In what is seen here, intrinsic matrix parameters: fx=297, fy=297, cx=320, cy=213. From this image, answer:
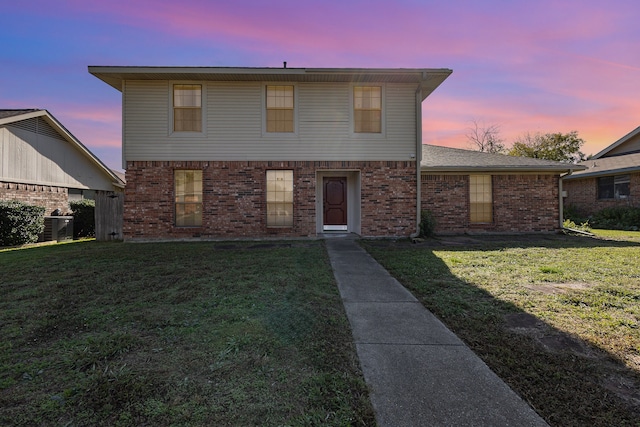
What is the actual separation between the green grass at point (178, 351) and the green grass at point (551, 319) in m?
1.25

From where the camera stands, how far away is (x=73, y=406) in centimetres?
184

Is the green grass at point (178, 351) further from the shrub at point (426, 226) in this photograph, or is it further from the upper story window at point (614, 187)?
the upper story window at point (614, 187)

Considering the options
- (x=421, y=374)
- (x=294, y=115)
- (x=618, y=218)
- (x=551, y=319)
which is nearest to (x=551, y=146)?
(x=618, y=218)

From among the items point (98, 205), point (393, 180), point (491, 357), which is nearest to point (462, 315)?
point (491, 357)

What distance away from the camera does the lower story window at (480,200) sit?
1142 centimetres

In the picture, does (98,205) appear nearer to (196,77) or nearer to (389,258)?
(196,77)

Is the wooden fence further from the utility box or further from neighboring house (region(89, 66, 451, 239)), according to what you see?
the utility box

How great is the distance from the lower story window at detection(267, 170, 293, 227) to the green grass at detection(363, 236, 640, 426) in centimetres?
394

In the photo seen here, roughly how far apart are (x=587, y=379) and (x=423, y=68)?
9.09 metres

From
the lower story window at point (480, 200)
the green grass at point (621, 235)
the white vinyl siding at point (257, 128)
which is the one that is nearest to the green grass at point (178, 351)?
the white vinyl siding at point (257, 128)

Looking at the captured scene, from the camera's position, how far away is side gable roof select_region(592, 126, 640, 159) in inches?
703

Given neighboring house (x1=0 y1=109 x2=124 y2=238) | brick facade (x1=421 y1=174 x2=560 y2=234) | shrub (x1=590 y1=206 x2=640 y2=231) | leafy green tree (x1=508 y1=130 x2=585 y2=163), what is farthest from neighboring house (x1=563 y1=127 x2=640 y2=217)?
neighboring house (x1=0 y1=109 x2=124 y2=238)

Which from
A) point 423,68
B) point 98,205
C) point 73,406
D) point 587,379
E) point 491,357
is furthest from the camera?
point 98,205

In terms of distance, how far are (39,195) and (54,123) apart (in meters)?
3.49
